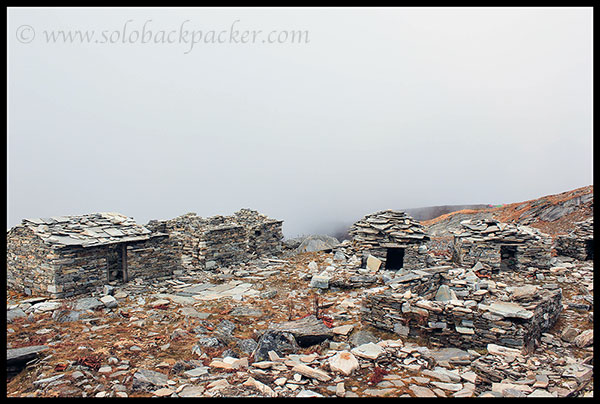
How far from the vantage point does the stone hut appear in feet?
56.6

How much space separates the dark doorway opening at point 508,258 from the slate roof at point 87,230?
699 inches

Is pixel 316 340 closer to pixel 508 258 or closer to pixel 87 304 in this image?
pixel 87 304

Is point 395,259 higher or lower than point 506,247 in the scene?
lower

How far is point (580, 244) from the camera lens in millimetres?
17438

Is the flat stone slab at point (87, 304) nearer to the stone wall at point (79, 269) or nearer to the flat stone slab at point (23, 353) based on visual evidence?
the stone wall at point (79, 269)

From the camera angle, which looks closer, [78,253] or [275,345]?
[275,345]

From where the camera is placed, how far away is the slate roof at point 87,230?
13198 mm

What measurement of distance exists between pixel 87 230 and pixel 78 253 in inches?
53.5

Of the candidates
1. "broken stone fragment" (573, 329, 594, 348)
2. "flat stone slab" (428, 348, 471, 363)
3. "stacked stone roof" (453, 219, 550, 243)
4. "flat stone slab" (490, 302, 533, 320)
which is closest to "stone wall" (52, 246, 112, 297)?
"flat stone slab" (428, 348, 471, 363)

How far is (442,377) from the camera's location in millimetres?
6445

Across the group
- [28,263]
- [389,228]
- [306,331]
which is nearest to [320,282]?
[389,228]

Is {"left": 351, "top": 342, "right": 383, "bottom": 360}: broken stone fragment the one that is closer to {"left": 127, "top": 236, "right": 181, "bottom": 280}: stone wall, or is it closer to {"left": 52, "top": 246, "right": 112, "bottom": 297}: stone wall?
{"left": 52, "top": 246, "right": 112, "bottom": 297}: stone wall

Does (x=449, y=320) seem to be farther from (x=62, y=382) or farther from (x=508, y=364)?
(x=62, y=382)
